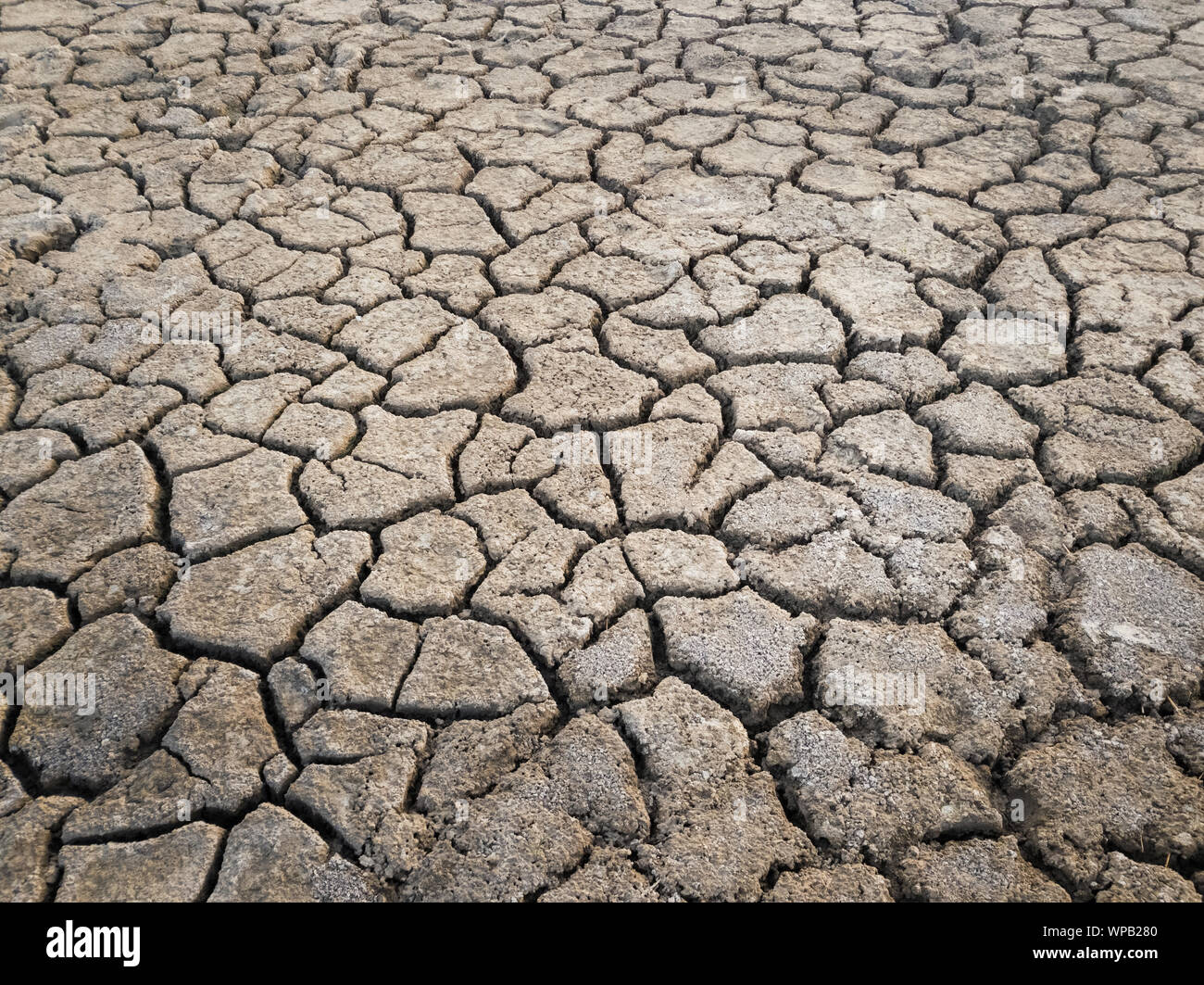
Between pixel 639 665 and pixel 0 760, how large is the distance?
49.4 inches

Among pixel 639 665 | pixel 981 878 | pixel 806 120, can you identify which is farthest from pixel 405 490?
pixel 806 120

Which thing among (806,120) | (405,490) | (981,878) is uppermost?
(806,120)

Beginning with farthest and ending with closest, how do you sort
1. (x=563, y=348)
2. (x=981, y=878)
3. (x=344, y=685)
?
(x=563, y=348), (x=344, y=685), (x=981, y=878)

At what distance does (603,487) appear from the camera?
241cm

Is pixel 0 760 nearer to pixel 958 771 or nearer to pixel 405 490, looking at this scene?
pixel 405 490

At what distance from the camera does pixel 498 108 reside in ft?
13.8

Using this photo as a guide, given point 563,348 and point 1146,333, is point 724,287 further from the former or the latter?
point 1146,333

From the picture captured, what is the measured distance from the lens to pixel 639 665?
6.51 feet

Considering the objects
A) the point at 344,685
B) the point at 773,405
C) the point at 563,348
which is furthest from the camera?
the point at 563,348

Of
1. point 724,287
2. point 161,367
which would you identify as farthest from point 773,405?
point 161,367

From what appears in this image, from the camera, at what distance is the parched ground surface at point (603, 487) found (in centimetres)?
172

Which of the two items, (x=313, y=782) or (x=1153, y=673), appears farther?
(x=1153, y=673)

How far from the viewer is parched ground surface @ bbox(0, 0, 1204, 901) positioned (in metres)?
1.72

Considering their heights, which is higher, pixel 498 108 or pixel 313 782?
pixel 498 108
